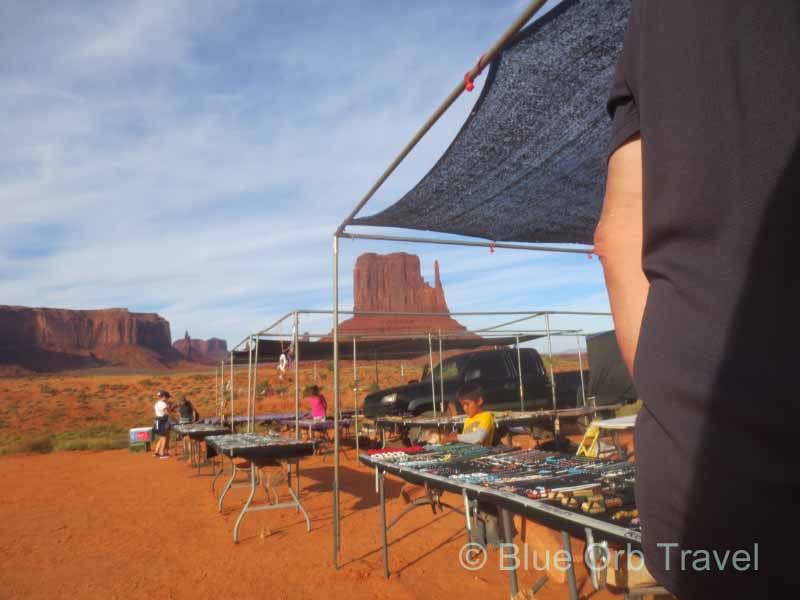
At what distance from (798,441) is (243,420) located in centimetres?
1409

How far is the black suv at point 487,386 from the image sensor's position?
11.4 m

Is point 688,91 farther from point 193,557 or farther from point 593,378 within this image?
point 593,378

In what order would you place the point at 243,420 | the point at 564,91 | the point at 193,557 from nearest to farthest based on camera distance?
the point at 564,91 < the point at 193,557 < the point at 243,420

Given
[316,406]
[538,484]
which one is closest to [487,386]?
[316,406]

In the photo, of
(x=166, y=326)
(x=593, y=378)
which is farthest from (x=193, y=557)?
(x=166, y=326)

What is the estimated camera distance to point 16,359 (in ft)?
244

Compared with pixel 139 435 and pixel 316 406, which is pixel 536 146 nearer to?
pixel 316 406

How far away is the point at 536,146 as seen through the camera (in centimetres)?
302

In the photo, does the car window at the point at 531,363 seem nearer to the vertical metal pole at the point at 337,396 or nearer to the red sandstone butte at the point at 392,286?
the vertical metal pole at the point at 337,396

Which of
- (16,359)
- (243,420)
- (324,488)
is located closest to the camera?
(324,488)

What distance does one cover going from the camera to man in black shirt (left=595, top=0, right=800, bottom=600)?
468 mm

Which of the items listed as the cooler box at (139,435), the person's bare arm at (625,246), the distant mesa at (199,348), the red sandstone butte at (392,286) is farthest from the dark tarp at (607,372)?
the distant mesa at (199,348)

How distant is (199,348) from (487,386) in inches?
4319

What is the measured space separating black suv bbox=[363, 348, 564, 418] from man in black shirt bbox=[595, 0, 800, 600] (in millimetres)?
10804
